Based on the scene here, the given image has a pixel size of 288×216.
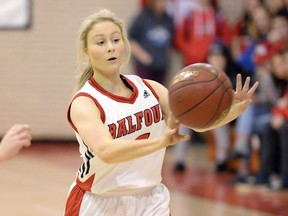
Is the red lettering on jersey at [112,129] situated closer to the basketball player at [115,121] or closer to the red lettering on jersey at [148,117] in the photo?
the basketball player at [115,121]

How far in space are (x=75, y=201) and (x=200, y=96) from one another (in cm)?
99

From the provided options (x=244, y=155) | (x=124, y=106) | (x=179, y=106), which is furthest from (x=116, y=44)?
(x=244, y=155)

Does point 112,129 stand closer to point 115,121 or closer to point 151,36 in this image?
point 115,121

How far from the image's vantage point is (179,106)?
3.29 m

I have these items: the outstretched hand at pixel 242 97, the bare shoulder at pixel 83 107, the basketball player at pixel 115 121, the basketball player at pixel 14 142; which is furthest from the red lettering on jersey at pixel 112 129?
the outstretched hand at pixel 242 97

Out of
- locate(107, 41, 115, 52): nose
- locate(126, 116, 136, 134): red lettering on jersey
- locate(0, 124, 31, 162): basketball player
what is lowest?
locate(0, 124, 31, 162): basketball player

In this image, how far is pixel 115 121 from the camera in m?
3.71

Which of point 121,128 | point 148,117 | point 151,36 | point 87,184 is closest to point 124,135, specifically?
point 121,128

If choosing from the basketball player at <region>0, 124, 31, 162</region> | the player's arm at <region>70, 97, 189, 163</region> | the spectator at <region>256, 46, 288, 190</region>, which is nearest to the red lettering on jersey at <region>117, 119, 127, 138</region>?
the player's arm at <region>70, 97, 189, 163</region>

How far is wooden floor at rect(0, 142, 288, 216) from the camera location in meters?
7.05

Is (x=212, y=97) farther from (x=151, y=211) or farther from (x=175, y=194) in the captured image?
(x=175, y=194)

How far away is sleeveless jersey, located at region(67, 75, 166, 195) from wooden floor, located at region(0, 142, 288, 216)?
3047 millimetres

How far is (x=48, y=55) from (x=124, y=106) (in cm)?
745

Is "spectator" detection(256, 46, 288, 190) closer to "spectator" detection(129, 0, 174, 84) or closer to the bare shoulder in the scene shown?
"spectator" detection(129, 0, 174, 84)
